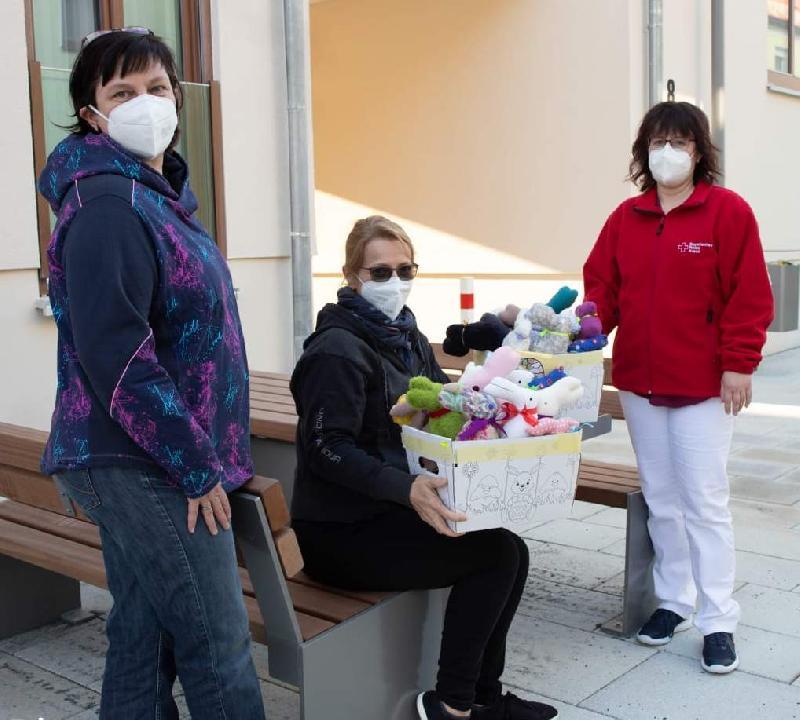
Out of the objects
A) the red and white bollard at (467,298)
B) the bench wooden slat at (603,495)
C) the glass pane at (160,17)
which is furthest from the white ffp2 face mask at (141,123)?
the glass pane at (160,17)

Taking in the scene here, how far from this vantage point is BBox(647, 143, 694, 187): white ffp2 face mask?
3545mm

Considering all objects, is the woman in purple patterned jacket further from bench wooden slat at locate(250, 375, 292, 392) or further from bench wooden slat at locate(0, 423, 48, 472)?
bench wooden slat at locate(250, 375, 292, 392)

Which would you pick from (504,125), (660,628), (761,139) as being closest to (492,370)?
(660,628)

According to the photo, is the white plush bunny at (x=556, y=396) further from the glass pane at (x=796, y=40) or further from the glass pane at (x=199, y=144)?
the glass pane at (x=796, y=40)

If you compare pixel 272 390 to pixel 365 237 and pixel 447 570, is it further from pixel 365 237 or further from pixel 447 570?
pixel 447 570

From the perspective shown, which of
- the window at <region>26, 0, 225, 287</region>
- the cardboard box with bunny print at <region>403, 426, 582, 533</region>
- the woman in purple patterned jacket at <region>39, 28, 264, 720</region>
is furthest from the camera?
the window at <region>26, 0, 225, 287</region>

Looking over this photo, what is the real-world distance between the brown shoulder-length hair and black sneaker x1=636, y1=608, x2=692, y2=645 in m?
1.57

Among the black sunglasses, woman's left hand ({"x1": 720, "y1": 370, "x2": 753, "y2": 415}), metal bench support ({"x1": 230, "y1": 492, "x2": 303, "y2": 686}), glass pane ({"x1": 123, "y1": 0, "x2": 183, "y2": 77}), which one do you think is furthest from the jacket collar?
glass pane ({"x1": 123, "y1": 0, "x2": 183, "y2": 77})

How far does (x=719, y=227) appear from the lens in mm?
3512

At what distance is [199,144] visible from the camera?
6488mm

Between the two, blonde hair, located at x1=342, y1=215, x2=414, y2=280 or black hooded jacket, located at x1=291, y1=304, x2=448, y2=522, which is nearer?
black hooded jacket, located at x1=291, y1=304, x2=448, y2=522

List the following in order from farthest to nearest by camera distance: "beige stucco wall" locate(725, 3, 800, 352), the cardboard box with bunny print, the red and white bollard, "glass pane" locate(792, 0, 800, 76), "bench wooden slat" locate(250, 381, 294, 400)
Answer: "glass pane" locate(792, 0, 800, 76), "beige stucco wall" locate(725, 3, 800, 352), the red and white bollard, "bench wooden slat" locate(250, 381, 294, 400), the cardboard box with bunny print

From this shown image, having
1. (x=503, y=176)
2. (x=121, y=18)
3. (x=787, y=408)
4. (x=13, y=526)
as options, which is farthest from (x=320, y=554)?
(x=503, y=176)

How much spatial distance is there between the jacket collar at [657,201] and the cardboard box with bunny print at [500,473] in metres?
1.19
